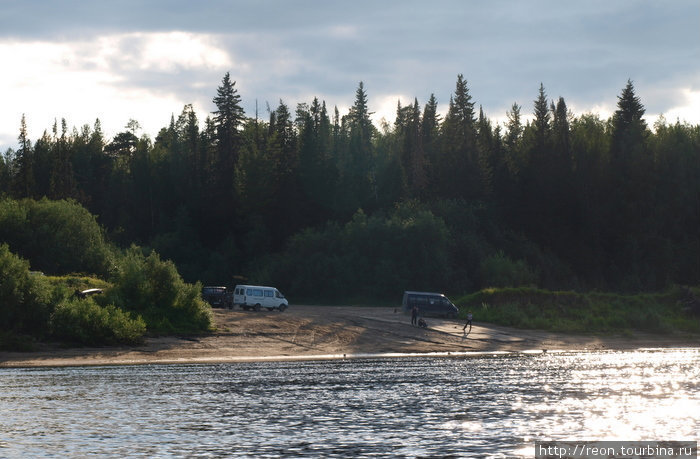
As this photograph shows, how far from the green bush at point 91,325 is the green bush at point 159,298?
10.4 ft

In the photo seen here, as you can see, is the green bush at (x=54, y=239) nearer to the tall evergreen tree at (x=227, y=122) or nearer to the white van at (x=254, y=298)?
the white van at (x=254, y=298)

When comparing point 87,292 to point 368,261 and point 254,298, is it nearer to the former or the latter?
point 254,298

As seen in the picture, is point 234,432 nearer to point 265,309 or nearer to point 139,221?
point 265,309

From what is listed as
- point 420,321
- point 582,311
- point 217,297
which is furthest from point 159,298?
point 582,311

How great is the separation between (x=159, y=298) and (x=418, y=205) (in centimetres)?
6873

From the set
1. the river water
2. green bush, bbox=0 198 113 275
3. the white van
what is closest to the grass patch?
the white van

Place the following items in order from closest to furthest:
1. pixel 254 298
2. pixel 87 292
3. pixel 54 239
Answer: pixel 87 292
pixel 254 298
pixel 54 239

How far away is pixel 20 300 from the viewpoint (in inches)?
2098

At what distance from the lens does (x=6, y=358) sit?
50500mm

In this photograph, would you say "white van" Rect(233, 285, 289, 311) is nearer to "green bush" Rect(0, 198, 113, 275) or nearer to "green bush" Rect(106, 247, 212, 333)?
"green bush" Rect(0, 198, 113, 275)

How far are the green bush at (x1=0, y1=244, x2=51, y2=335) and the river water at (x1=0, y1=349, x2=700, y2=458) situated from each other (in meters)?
6.69

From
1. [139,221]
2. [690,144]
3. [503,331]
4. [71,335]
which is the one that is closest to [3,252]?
[71,335]

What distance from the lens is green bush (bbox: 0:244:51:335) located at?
2090 inches

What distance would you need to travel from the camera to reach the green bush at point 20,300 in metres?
53.1
